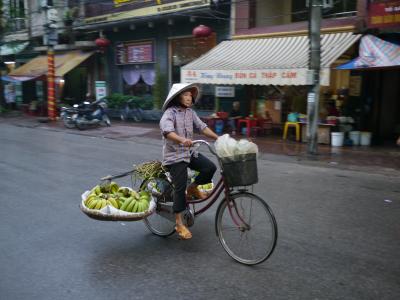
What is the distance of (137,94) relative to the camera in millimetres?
21844

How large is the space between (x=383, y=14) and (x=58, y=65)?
16.5 meters

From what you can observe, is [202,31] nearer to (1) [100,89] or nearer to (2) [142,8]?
(2) [142,8]

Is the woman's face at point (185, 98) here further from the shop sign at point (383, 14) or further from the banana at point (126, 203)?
the shop sign at point (383, 14)

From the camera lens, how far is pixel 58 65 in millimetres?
22891

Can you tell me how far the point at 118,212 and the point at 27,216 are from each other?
209 cm

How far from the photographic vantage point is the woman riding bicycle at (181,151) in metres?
4.55

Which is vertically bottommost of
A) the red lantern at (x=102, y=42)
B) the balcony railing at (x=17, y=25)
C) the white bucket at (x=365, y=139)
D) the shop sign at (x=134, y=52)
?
the white bucket at (x=365, y=139)

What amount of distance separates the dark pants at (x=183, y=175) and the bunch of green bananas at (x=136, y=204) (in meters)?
0.31

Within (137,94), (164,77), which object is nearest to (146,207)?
(164,77)

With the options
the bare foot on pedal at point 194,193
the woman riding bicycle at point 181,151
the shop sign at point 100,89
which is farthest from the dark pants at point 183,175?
the shop sign at point 100,89

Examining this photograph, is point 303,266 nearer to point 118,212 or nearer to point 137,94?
point 118,212

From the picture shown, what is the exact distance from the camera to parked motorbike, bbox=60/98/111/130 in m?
18.4

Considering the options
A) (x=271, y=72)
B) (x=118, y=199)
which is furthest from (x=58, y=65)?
(x=118, y=199)

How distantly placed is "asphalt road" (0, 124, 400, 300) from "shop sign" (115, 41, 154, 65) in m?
13.5
